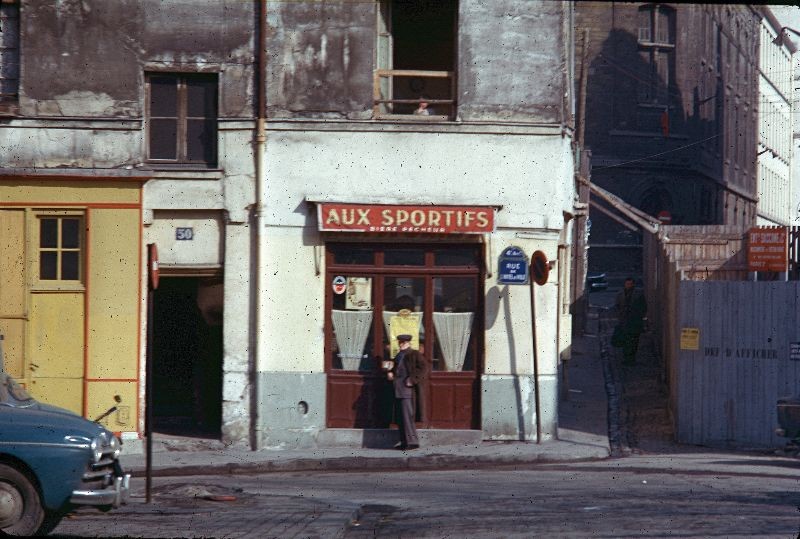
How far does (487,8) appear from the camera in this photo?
19312 millimetres

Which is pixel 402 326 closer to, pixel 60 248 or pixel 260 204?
pixel 260 204

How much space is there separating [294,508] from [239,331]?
23.1 feet

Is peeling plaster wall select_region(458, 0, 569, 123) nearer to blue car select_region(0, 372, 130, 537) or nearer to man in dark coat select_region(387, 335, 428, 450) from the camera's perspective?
man in dark coat select_region(387, 335, 428, 450)

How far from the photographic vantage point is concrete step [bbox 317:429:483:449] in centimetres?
1917

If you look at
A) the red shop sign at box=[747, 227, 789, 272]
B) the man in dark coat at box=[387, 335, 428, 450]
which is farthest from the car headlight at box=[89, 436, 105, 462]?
the red shop sign at box=[747, 227, 789, 272]

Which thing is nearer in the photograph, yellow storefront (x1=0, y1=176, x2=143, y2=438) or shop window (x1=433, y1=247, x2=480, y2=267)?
yellow storefront (x1=0, y1=176, x2=143, y2=438)


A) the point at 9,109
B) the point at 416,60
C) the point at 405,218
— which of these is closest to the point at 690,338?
the point at 405,218

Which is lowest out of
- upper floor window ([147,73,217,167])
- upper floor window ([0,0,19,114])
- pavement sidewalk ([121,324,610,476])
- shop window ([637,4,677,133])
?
pavement sidewalk ([121,324,610,476])

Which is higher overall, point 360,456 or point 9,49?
point 9,49

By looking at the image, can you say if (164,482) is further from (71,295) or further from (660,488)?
(660,488)

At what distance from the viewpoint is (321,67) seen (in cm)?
1920

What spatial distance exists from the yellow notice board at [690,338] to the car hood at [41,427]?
1054cm

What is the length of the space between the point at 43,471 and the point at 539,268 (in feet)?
32.5

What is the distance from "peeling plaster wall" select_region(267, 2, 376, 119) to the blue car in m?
9.25
